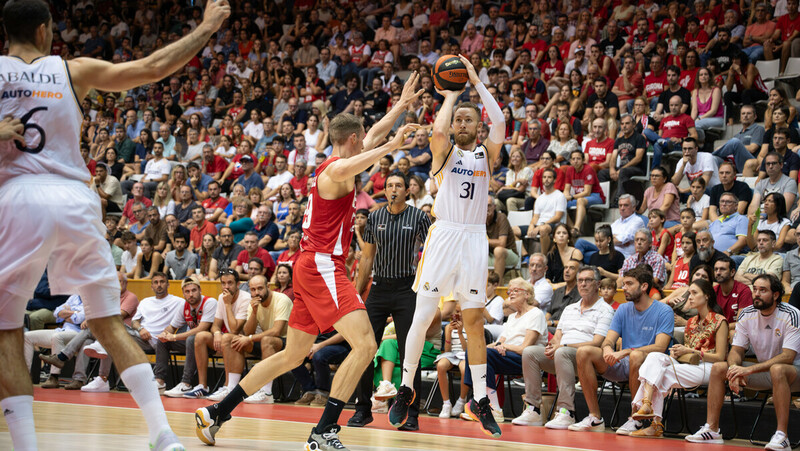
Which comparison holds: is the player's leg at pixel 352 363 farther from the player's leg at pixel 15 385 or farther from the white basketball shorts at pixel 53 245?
the player's leg at pixel 15 385

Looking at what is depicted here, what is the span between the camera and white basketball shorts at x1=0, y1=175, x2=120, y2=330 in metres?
3.64

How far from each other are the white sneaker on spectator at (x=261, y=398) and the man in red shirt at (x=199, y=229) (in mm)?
4078

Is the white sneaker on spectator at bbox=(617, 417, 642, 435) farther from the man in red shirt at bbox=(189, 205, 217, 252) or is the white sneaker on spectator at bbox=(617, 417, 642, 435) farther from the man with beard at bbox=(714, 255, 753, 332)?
the man in red shirt at bbox=(189, 205, 217, 252)

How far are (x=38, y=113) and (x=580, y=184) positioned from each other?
932cm

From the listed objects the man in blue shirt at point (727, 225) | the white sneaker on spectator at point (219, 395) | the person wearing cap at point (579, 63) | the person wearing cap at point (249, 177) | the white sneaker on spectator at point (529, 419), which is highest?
the person wearing cap at point (579, 63)

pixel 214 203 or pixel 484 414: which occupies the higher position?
pixel 214 203

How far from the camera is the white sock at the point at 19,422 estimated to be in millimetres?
3666

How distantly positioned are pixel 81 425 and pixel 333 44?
14224 millimetres

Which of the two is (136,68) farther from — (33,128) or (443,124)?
(443,124)

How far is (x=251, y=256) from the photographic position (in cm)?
1173

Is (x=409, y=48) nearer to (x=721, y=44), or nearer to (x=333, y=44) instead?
(x=333, y=44)

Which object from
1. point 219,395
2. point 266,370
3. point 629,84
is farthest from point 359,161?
point 629,84

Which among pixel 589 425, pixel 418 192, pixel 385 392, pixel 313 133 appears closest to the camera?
pixel 385 392

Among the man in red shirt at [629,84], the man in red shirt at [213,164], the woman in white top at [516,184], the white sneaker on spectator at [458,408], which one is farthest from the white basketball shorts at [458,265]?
the man in red shirt at [213,164]
